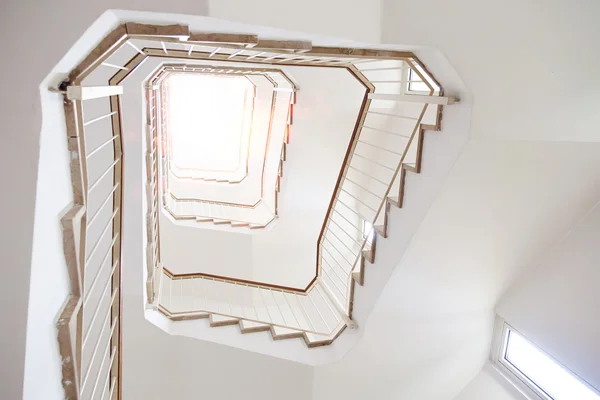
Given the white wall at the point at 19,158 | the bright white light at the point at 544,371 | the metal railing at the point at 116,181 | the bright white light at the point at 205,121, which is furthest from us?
the bright white light at the point at 205,121

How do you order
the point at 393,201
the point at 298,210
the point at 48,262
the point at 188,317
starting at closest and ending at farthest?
the point at 48,262 < the point at 393,201 < the point at 188,317 < the point at 298,210

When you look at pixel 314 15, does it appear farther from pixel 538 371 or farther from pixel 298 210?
pixel 298 210

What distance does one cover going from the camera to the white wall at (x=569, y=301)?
2.40 m

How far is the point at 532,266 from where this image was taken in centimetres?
279

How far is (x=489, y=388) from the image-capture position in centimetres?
314

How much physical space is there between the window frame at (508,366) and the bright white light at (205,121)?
16.9 ft

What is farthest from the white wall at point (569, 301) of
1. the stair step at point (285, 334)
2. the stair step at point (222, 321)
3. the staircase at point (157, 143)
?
the stair step at point (222, 321)

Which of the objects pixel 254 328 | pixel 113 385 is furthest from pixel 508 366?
pixel 113 385

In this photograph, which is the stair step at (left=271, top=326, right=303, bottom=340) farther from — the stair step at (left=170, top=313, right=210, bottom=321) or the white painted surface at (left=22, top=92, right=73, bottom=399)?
the white painted surface at (left=22, top=92, right=73, bottom=399)

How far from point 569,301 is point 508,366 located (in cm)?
83

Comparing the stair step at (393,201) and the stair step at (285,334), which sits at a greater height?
the stair step at (393,201)

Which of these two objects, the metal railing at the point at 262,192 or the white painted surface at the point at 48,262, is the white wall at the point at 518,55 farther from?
the metal railing at the point at 262,192

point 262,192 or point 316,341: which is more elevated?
point 262,192

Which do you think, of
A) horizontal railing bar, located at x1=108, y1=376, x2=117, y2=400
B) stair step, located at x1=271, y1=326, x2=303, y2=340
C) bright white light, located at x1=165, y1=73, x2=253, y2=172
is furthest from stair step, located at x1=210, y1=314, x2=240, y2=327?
bright white light, located at x1=165, y1=73, x2=253, y2=172
